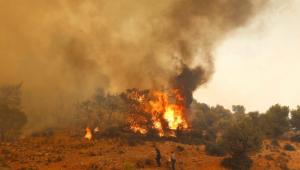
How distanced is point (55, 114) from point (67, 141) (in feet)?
111

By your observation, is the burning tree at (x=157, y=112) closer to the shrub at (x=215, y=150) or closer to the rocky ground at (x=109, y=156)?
the rocky ground at (x=109, y=156)

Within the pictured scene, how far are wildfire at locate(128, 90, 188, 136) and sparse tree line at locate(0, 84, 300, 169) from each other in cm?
250

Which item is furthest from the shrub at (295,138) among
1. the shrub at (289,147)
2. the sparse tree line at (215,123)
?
the shrub at (289,147)

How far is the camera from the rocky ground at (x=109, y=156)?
133ft

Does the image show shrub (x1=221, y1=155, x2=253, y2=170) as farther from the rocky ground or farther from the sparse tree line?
the rocky ground

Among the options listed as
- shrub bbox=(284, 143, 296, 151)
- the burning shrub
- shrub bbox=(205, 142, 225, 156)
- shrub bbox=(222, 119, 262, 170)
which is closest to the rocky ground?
shrub bbox=(284, 143, 296, 151)

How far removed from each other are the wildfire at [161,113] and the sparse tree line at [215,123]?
2.50 metres

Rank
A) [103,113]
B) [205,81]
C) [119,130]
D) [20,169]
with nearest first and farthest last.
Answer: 1. [20,169]
2. [119,130]
3. [205,81]
4. [103,113]

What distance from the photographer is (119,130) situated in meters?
62.5

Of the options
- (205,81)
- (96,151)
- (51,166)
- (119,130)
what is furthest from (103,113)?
(51,166)

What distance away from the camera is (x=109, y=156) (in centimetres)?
4525

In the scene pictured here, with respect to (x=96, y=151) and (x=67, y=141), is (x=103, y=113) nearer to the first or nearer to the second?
(x=67, y=141)

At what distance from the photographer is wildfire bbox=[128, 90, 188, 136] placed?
6125cm

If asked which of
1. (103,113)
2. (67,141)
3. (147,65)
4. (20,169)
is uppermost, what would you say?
(147,65)
